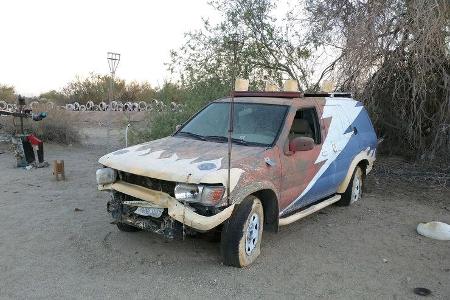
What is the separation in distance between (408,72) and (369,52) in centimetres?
94

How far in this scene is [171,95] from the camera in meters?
11.5

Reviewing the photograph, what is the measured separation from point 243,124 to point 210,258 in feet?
5.42

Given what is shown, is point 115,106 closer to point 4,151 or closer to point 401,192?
point 4,151

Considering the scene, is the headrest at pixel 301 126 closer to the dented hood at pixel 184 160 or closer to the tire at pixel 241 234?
the dented hood at pixel 184 160

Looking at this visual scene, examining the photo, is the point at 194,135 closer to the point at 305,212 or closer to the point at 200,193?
the point at 200,193

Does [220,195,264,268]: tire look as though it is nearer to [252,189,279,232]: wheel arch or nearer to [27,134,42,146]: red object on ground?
[252,189,279,232]: wheel arch

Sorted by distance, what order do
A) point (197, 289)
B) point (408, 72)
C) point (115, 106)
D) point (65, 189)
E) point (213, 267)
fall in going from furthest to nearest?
point (115, 106), point (408, 72), point (65, 189), point (213, 267), point (197, 289)

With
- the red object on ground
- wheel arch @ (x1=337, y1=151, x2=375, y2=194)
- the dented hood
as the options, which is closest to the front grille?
the dented hood

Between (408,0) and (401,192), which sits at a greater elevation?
(408,0)

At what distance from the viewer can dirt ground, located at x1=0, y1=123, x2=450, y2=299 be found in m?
4.13

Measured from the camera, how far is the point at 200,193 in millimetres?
Answer: 4207

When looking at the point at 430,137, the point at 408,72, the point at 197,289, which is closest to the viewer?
the point at 197,289

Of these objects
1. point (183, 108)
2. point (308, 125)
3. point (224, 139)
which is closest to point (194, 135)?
point (224, 139)

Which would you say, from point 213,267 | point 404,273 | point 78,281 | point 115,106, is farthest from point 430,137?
point 115,106
